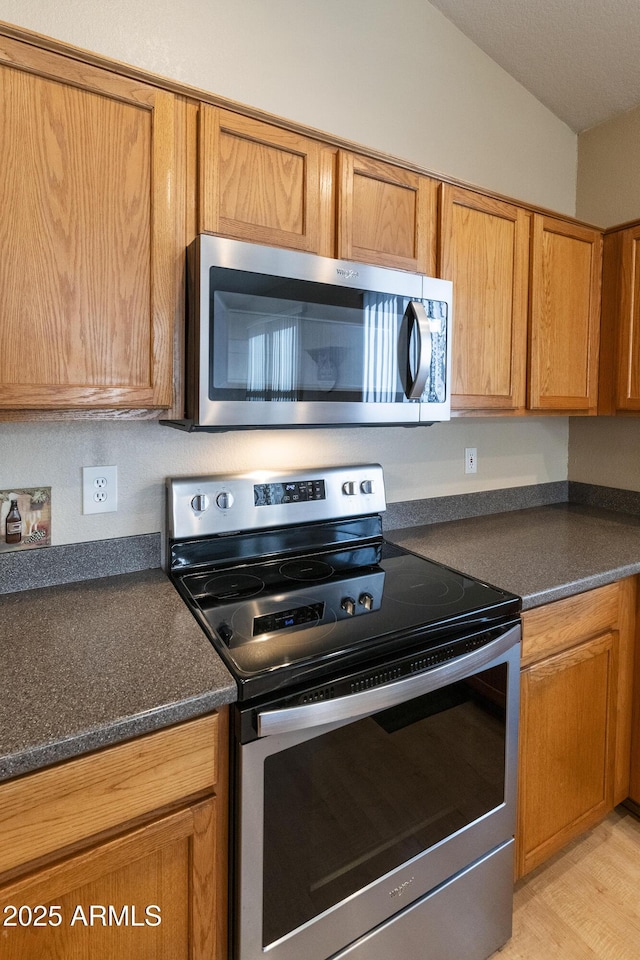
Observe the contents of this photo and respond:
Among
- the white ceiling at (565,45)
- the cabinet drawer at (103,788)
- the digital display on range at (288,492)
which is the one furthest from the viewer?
the white ceiling at (565,45)

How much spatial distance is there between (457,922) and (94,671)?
3.49 feet

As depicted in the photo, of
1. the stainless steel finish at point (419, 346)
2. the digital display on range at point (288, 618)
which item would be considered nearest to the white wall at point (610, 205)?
the stainless steel finish at point (419, 346)

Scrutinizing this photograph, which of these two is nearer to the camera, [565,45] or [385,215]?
[385,215]

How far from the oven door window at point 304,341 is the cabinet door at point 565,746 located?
2.83 feet

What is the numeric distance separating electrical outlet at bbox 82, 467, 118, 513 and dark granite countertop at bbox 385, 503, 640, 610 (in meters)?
0.90

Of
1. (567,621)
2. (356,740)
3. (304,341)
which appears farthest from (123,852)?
(567,621)

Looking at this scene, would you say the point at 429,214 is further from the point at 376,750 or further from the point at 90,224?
the point at 376,750

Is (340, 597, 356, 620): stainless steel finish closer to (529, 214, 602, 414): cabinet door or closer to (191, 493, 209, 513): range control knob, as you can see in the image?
(191, 493, 209, 513): range control knob

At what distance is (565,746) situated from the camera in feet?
4.93

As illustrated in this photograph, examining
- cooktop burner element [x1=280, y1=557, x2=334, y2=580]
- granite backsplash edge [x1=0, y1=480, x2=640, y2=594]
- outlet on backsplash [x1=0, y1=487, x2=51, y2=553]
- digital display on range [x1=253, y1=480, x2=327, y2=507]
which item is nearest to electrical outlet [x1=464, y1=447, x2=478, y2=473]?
granite backsplash edge [x1=0, y1=480, x2=640, y2=594]

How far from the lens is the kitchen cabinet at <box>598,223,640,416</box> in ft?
6.23

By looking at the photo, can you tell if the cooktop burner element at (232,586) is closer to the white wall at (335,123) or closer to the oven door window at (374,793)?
the white wall at (335,123)

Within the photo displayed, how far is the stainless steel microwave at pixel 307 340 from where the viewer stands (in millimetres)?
1152

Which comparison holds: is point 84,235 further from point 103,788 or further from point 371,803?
point 371,803
